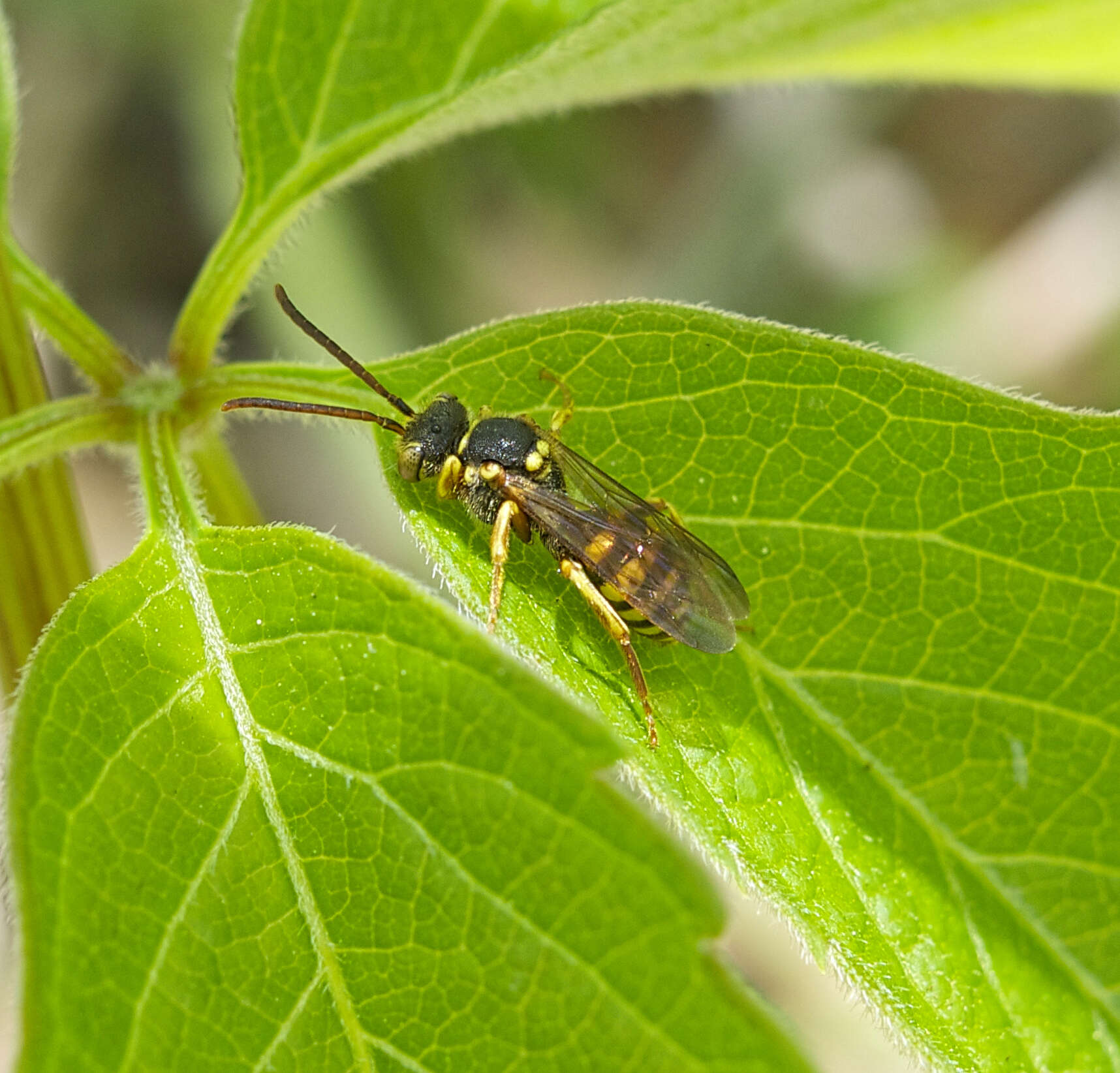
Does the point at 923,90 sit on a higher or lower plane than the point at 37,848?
higher

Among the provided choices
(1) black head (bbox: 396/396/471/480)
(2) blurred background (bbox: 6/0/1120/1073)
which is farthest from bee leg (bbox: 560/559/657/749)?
(2) blurred background (bbox: 6/0/1120/1073)

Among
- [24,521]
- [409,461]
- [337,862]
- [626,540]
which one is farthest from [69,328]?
[337,862]

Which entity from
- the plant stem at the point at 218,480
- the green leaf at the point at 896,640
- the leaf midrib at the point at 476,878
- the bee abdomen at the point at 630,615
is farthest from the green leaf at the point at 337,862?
the plant stem at the point at 218,480

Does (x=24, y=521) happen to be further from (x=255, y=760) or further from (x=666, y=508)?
(x=666, y=508)

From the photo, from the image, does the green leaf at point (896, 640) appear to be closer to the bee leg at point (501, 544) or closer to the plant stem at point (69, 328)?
the bee leg at point (501, 544)

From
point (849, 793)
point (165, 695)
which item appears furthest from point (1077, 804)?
point (165, 695)

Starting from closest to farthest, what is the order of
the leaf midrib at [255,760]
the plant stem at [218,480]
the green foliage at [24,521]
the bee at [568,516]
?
the leaf midrib at [255,760] → the bee at [568,516] → the green foliage at [24,521] → the plant stem at [218,480]

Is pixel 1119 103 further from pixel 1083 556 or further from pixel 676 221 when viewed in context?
pixel 1083 556
